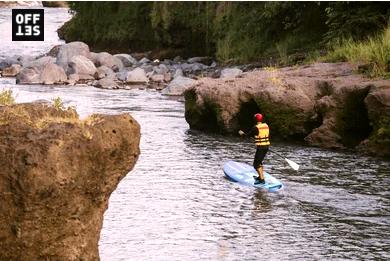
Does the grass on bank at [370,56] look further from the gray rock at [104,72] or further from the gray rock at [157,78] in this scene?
the gray rock at [104,72]

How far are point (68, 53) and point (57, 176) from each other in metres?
41.3

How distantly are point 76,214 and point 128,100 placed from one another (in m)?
26.7

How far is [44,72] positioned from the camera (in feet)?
144

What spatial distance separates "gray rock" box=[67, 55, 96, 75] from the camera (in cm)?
4622

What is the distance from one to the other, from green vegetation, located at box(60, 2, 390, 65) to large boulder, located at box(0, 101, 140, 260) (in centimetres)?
2419

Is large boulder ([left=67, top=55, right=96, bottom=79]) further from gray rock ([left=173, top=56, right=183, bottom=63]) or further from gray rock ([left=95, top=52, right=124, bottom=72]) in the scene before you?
gray rock ([left=173, top=56, right=183, bottom=63])

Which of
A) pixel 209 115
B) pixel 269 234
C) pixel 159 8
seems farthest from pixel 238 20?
pixel 269 234

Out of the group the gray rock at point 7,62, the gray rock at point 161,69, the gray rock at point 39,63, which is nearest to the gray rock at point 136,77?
the gray rock at point 161,69

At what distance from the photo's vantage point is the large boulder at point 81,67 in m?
46.1

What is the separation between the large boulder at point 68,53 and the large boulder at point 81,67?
0.66 meters

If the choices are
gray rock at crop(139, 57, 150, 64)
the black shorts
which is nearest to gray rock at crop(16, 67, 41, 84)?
gray rock at crop(139, 57, 150, 64)

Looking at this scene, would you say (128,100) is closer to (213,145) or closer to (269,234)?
(213,145)

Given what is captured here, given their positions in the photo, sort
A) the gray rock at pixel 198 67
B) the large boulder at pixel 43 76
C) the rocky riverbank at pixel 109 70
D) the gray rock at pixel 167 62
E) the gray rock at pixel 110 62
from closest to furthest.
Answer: the rocky riverbank at pixel 109 70 → the large boulder at pixel 43 76 → the gray rock at pixel 198 67 → the gray rock at pixel 110 62 → the gray rock at pixel 167 62

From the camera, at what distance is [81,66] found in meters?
46.6
